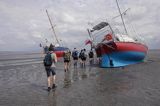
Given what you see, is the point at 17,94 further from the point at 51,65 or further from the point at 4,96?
the point at 51,65

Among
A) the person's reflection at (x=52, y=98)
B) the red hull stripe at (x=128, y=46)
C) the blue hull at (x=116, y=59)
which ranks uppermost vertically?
the red hull stripe at (x=128, y=46)

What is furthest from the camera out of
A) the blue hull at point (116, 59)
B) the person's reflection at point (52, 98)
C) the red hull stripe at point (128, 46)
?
the blue hull at point (116, 59)

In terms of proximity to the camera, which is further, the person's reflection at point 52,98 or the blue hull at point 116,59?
the blue hull at point 116,59

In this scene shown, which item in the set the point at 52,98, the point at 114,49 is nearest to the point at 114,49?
the point at 114,49

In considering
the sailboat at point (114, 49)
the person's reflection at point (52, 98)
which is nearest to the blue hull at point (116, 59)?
the sailboat at point (114, 49)

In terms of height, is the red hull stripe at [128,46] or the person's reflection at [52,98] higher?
the red hull stripe at [128,46]

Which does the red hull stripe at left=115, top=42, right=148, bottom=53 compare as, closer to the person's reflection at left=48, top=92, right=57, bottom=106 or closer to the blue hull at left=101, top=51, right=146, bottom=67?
the blue hull at left=101, top=51, right=146, bottom=67

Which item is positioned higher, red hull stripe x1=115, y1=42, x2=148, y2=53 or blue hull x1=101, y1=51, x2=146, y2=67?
red hull stripe x1=115, y1=42, x2=148, y2=53

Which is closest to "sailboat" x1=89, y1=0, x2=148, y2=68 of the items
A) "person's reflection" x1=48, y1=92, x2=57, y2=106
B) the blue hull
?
the blue hull

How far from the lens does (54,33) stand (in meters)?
53.0

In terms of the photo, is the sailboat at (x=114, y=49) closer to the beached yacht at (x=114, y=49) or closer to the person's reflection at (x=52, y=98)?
the beached yacht at (x=114, y=49)

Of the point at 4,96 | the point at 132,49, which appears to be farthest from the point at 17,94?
the point at 132,49

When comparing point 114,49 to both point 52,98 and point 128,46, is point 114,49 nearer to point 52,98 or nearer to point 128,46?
point 128,46

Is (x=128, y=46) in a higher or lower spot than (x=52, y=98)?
higher
